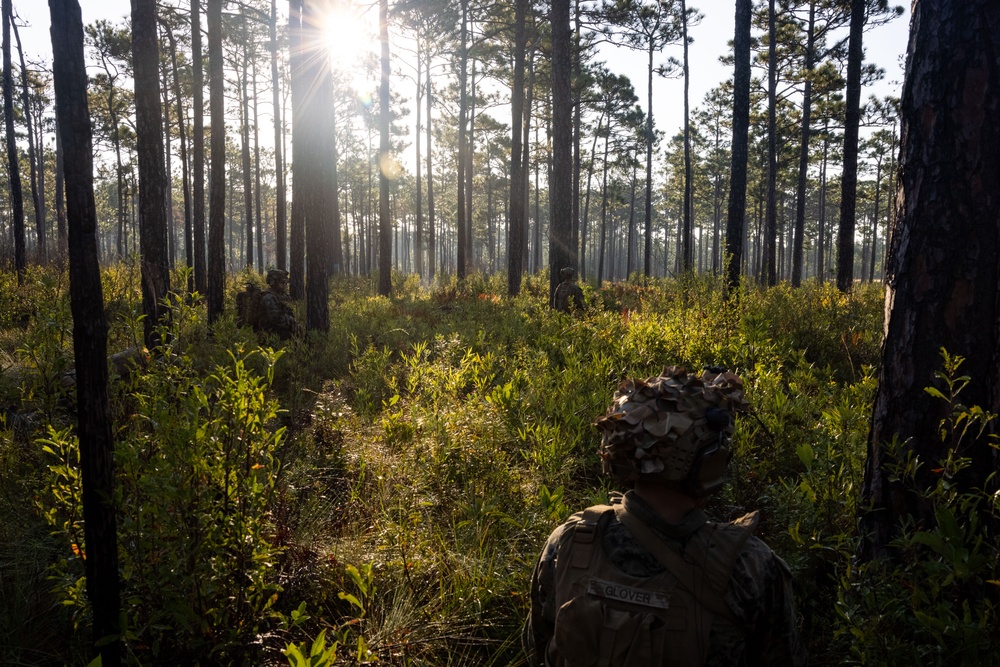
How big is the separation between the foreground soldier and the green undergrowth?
2.41ft

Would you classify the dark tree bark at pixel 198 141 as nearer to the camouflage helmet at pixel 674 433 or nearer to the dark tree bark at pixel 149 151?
the dark tree bark at pixel 149 151

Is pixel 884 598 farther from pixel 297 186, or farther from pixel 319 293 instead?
pixel 297 186

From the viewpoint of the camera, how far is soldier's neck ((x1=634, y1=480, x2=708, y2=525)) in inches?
60.6

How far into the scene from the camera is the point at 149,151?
7602 mm

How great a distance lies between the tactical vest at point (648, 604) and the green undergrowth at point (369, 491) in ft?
2.64

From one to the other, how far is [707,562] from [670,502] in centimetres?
18

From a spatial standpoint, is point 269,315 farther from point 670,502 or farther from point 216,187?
point 670,502

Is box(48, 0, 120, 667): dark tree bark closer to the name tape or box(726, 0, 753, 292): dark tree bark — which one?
the name tape

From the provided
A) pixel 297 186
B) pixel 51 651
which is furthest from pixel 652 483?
pixel 297 186

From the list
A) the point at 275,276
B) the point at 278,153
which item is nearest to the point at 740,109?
the point at 275,276

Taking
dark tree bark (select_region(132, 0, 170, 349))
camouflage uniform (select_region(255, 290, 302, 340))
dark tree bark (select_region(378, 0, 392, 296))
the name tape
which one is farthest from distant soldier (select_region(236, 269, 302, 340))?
the name tape

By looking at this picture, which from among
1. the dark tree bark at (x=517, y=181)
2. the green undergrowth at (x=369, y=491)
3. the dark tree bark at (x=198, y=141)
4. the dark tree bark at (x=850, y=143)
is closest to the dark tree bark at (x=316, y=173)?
the green undergrowth at (x=369, y=491)

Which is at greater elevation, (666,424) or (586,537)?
(666,424)

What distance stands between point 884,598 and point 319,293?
8429 mm
